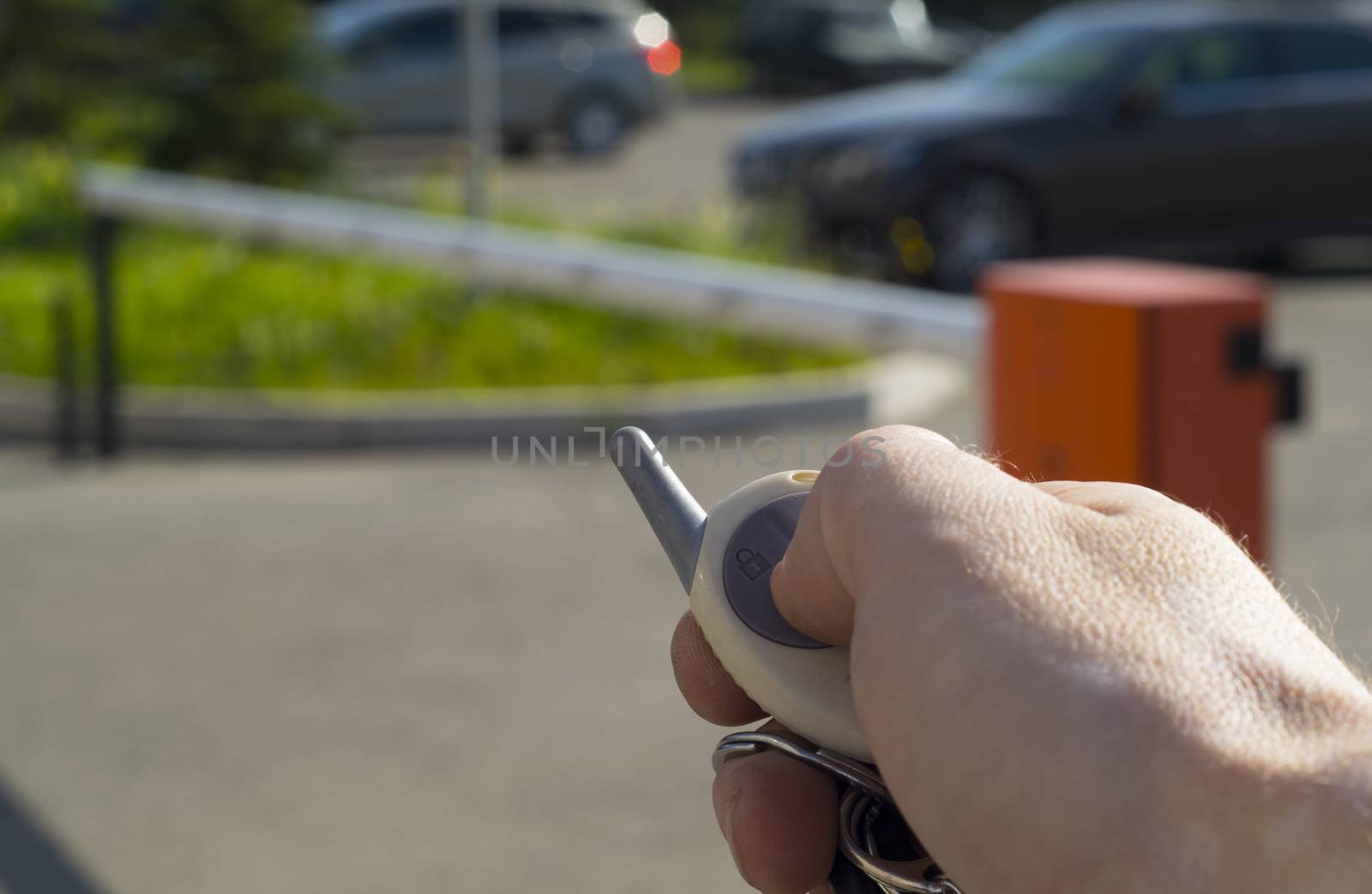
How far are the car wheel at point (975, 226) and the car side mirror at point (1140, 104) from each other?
2.70 ft

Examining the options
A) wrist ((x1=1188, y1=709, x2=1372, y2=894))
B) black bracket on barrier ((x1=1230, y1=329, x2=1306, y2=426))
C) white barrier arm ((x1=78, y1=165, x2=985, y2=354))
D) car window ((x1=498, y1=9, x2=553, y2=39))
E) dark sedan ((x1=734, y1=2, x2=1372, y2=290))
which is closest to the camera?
wrist ((x1=1188, y1=709, x2=1372, y2=894))

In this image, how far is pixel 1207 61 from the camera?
1255 centimetres

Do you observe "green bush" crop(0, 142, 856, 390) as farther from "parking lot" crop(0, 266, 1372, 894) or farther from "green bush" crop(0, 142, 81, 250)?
"parking lot" crop(0, 266, 1372, 894)

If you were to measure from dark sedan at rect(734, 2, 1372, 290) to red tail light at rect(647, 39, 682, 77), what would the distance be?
10.3 meters

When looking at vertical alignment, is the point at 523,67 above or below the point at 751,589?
above

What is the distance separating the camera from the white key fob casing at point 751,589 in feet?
3.17

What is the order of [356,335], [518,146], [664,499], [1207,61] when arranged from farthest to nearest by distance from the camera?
[518,146] < [1207,61] < [356,335] < [664,499]

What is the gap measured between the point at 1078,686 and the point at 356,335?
9.00m

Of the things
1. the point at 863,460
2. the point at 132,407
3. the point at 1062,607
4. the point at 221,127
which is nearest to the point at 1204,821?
the point at 1062,607

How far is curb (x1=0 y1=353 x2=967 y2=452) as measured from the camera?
26.8ft

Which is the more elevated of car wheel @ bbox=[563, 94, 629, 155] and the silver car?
the silver car

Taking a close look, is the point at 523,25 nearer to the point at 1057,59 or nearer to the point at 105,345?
the point at 1057,59

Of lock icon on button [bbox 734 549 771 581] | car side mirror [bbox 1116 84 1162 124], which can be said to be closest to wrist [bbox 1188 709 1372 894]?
lock icon on button [bbox 734 549 771 581]

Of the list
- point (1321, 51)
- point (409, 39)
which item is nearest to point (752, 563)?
point (1321, 51)
